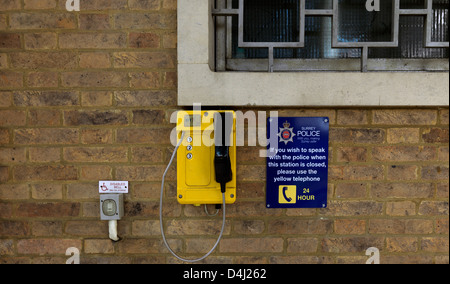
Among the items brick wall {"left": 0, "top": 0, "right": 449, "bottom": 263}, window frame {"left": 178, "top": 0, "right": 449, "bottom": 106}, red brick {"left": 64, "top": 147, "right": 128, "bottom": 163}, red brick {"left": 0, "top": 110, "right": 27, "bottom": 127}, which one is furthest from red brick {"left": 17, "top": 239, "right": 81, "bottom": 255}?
window frame {"left": 178, "top": 0, "right": 449, "bottom": 106}

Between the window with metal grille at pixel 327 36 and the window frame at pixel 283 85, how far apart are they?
17 cm

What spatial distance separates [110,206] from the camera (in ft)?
5.35

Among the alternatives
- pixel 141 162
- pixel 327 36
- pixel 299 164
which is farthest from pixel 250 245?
pixel 327 36

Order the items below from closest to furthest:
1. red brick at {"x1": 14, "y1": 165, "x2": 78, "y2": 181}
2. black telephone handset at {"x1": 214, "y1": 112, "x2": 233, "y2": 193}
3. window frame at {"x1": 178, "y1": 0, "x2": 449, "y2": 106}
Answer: black telephone handset at {"x1": 214, "y1": 112, "x2": 233, "y2": 193} < window frame at {"x1": 178, "y1": 0, "x2": 449, "y2": 106} < red brick at {"x1": 14, "y1": 165, "x2": 78, "y2": 181}

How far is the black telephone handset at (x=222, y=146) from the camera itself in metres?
1.39

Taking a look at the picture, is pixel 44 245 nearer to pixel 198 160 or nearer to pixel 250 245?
pixel 198 160

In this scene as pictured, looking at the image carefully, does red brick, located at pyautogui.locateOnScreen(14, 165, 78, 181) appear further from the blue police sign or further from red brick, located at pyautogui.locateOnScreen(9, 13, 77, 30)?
the blue police sign

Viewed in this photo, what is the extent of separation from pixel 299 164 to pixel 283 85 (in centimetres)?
44

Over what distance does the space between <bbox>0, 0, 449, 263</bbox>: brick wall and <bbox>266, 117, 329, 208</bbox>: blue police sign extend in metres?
0.05

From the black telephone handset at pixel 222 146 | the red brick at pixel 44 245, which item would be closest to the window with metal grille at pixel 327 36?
the black telephone handset at pixel 222 146

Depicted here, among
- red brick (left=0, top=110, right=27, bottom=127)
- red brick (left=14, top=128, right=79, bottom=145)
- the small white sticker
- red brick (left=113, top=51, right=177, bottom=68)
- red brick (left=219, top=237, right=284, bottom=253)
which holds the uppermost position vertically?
red brick (left=113, top=51, right=177, bottom=68)

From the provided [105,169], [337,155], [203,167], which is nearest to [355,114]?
[337,155]

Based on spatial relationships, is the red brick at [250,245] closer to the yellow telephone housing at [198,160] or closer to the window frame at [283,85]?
the yellow telephone housing at [198,160]

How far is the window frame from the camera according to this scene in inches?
61.7
